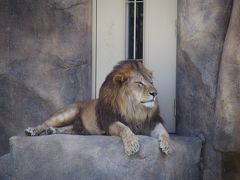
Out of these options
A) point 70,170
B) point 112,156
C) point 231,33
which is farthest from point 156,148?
point 231,33

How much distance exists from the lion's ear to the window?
1017mm

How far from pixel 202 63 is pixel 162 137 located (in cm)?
92

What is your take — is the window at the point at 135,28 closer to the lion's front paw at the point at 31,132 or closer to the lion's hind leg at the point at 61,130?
the lion's hind leg at the point at 61,130

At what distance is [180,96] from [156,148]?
3.62 ft

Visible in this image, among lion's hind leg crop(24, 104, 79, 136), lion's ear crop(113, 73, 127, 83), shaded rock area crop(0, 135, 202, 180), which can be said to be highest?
lion's ear crop(113, 73, 127, 83)

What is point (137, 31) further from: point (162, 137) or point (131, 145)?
point (131, 145)

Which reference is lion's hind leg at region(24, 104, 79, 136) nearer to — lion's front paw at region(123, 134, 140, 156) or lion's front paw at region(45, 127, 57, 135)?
lion's front paw at region(45, 127, 57, 135)

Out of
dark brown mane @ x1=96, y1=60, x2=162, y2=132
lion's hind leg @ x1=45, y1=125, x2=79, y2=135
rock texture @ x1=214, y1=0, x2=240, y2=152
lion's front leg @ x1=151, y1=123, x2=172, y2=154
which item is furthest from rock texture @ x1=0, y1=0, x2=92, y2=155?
rock texture @ x1=214, y1=0, x2=240, y2=152

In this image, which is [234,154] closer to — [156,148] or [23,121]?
[156,148]

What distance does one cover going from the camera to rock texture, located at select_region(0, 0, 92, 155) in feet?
23.3

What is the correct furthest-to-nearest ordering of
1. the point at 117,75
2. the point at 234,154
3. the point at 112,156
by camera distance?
the point at 234,154
the point at 117,75
the point at 112,156

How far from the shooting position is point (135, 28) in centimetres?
731

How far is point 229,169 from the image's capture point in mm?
7023

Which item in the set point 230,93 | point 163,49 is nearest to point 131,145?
point 230,93
